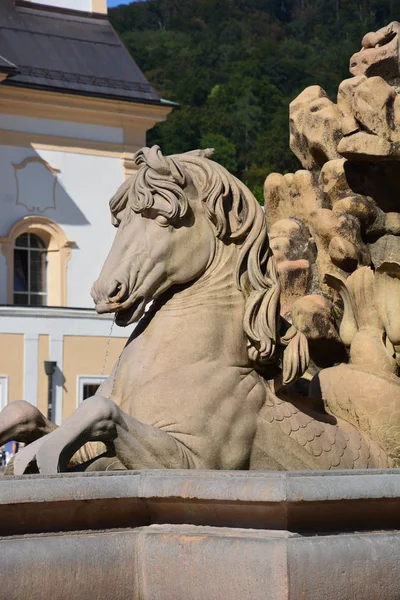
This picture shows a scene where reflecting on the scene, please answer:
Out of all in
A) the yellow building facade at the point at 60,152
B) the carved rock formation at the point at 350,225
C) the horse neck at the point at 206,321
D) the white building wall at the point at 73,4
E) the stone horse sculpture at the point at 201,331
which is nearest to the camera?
the stone horse sculpture at the point at 201,331

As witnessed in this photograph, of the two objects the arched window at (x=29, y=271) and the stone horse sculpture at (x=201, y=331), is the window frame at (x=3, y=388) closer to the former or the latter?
the arched window at (x=29, y=271)

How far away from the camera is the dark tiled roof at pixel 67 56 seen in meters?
40.0

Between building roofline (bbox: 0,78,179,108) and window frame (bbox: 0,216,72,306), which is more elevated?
building roofline (bbox: 0,78,179,108)

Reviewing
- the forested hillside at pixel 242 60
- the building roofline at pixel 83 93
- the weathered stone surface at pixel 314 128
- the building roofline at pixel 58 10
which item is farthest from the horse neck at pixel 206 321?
the forested hillside at pixel 242 60

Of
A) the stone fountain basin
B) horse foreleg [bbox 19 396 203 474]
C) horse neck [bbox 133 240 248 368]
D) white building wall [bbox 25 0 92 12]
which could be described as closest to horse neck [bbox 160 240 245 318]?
horse neck [bbox 133 240 248 368]

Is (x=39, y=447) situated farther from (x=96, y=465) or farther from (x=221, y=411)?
(x=221, y=411)

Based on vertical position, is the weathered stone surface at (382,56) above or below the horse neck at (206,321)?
above

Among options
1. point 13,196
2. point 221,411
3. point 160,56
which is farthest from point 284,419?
point 160,56

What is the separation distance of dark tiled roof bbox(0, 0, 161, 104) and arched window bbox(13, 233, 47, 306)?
4400 mm

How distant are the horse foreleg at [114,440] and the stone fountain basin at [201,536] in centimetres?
30

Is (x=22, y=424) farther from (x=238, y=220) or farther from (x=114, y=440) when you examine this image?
(x=238, y=220)

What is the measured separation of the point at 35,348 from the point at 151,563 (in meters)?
29.5

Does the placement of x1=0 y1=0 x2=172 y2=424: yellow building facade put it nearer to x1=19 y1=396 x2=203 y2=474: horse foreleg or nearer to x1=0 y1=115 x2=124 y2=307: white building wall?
x1=0 y1=115 x2=124 y2=307: white building wall

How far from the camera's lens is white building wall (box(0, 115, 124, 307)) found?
39.4 meters
